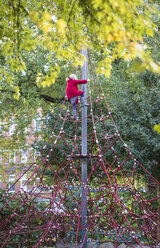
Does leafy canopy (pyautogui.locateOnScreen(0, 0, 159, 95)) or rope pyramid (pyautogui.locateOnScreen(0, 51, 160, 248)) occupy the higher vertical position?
leafy canopy (pyautogui.locateOnScreen(0, 0, 159, 95))

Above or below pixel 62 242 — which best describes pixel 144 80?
above

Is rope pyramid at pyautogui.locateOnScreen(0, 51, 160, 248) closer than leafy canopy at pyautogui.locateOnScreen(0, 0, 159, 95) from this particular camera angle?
No

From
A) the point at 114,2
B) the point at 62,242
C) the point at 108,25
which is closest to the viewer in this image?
the point at 114,2

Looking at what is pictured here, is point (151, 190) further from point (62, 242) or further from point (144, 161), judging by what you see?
point (62, 242)

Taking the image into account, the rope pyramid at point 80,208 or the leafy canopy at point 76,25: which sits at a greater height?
the leafy canopy at point 76,25

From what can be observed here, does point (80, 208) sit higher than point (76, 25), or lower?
lower

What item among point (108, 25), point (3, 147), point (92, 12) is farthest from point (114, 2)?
point (3, 147)

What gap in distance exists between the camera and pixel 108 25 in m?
2.27

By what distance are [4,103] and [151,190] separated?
5281 mm

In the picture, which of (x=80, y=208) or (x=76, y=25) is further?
(x=80, y=208)

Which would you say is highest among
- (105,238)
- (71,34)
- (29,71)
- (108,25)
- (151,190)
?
(29,71)

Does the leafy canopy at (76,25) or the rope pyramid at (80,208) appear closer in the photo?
the leafy canopy at (76,25)

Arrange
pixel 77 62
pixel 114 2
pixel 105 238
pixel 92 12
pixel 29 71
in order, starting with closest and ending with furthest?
1. pixel 114 2
2. pixel 92 12
3. pixel 77 62
4. pixel 105 238
5. pixel 29 71

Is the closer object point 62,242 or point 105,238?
point 62,242
